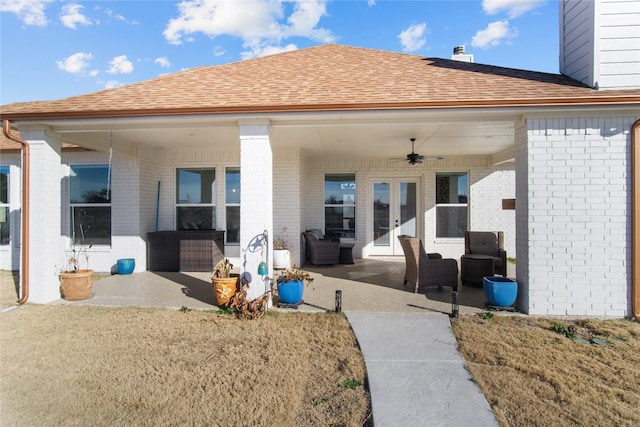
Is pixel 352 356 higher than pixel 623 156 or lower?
lower

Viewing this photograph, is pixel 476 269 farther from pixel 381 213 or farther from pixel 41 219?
pixel 41 219

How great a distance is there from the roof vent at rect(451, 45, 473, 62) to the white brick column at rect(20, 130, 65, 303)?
943cm

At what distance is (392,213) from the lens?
1028 cm

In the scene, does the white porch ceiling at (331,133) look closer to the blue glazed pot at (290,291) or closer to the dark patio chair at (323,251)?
the dark patio chair at (323,251)

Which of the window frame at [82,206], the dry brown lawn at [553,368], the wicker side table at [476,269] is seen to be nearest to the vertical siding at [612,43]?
the wicker side table at [476,269]

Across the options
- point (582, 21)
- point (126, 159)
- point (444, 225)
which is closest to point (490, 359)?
point (582, 21)

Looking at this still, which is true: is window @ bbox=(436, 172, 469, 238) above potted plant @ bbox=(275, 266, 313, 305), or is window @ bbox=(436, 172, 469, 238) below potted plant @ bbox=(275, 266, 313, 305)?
above

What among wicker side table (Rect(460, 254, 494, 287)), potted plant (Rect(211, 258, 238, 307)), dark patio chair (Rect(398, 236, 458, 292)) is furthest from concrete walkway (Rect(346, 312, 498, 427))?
wicker side table (Rect(460, 254, 494, 287))

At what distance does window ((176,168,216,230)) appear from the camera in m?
8.93

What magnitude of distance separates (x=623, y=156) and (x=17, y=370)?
796cm

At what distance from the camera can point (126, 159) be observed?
8016 millimetres

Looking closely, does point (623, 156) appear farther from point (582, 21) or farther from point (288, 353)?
point (288, 353)

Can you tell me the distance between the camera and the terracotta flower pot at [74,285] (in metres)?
5.62

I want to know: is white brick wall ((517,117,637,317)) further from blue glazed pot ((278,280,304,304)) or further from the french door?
the french door
